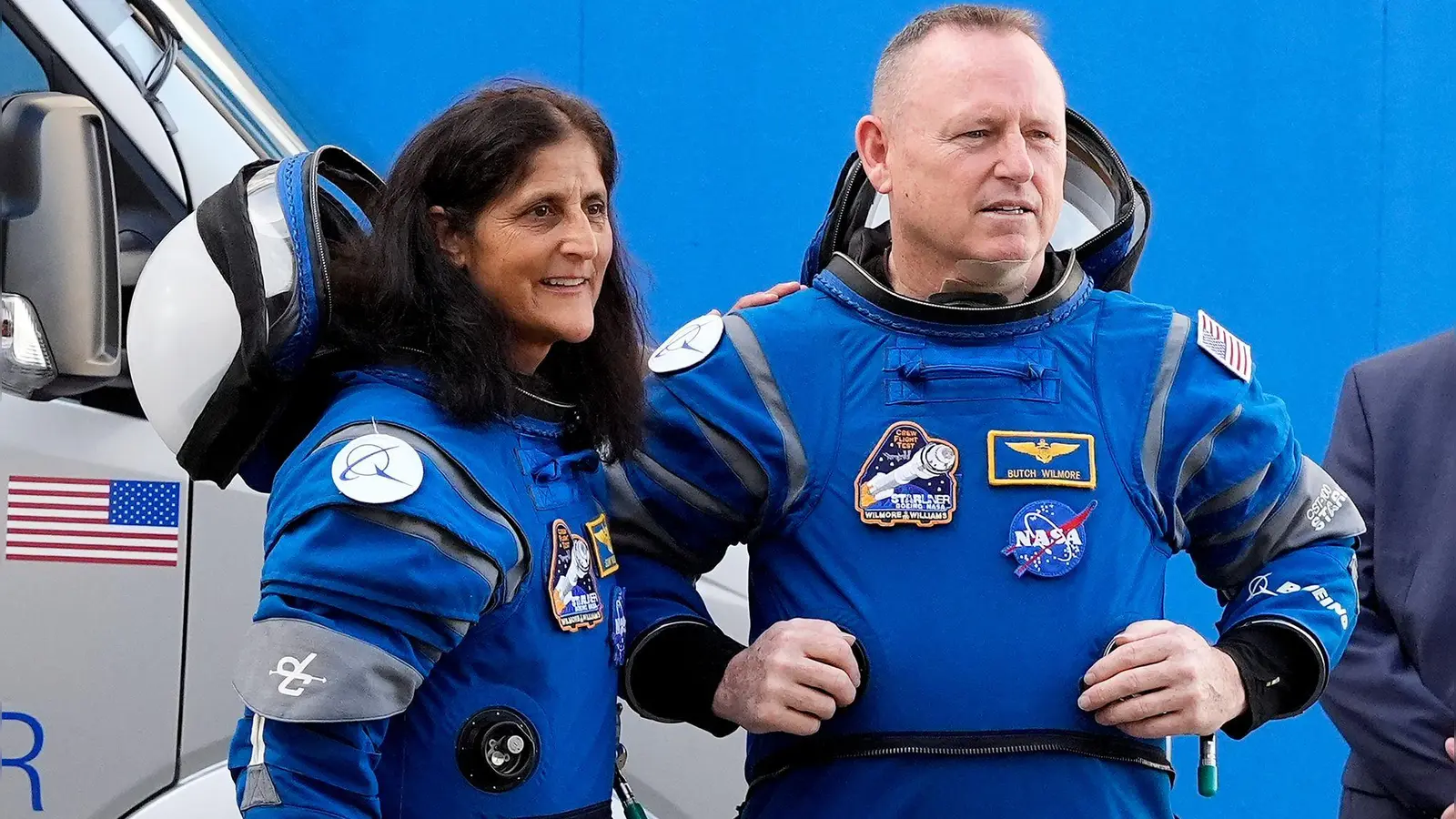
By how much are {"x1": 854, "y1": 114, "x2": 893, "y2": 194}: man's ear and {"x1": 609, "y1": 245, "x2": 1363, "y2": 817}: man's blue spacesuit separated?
156 millimetres

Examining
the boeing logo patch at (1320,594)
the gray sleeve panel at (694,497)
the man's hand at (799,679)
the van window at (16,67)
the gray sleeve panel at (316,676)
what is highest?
the van window at (16,67)

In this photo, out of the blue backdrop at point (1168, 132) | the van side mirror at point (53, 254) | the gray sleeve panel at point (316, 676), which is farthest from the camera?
the blue backdrop at point (1168, 132)

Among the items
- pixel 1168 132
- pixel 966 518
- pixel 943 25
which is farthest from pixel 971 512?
pixel 1168 132

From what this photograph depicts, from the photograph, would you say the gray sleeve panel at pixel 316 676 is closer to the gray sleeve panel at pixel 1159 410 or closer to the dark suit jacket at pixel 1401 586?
the gray sleeve panel at pixel 1159 410

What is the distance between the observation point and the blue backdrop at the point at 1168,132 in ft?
12.2

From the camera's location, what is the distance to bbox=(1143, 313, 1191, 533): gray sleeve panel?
1910mm

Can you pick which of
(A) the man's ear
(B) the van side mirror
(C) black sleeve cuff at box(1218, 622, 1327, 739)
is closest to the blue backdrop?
(B) the van side mirror

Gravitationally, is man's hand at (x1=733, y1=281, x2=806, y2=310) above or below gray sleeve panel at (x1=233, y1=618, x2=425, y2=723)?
above

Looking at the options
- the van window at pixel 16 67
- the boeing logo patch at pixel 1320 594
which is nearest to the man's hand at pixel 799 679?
the boeing logo patch at pixel 1320 594

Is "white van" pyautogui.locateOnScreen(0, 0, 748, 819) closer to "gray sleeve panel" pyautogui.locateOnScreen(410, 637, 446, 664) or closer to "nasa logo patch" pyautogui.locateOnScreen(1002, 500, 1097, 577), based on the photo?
"nasa logo patch" pyautogui.locateOnScreen(1002, 500, 1097, 577)

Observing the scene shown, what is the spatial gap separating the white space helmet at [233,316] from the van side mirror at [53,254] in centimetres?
74

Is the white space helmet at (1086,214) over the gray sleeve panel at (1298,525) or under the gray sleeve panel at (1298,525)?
over

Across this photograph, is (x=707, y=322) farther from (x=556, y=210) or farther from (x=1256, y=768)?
(x=1256, y=768)

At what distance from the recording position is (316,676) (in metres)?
1.43
